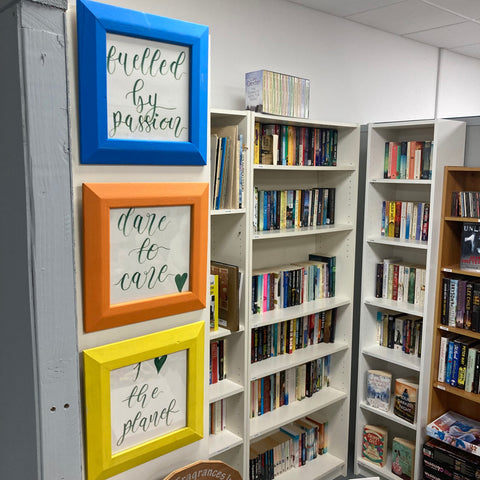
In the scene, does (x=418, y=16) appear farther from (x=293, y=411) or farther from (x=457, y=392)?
(x=293, y=411)

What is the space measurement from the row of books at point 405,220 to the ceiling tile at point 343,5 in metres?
1.14

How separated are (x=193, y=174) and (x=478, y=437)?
7.91 feet

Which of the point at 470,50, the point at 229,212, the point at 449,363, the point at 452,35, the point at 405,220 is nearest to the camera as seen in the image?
the point at 229,212

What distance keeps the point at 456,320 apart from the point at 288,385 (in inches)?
40.0

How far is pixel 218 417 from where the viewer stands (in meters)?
2.57

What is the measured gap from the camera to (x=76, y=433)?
2.62 feet

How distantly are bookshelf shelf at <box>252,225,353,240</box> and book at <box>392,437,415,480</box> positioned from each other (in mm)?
1314

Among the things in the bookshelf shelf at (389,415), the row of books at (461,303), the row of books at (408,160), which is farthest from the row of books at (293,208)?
the bookshelf shelf at (389,415)

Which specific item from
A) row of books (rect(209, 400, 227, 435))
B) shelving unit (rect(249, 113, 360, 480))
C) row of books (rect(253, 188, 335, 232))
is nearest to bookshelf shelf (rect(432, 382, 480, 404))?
shelving unit (rect(249, 113, 360, 480))

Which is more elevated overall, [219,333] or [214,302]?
[214,302]

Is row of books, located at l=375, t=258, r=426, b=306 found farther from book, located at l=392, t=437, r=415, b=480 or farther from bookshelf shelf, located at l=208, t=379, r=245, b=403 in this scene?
bookshelf shelf, located at l=208, t=379, r=245, b=403

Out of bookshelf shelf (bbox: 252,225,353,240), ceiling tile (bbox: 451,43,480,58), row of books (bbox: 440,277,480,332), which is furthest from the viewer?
ceiling tile (bbox: 451,43,480,58)

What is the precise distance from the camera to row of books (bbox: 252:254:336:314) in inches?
106

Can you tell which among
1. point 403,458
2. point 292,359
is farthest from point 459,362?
point 292,359
